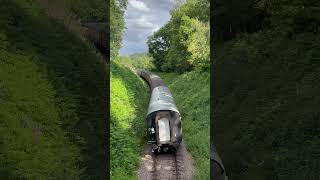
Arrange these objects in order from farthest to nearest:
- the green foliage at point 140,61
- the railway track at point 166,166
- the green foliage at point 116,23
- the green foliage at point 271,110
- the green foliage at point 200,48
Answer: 1. the green foliage at point 140,61
2. the green foliage at point 200,48
3. the green foliage at point 116,23
4. the railway track at point 166,166
5. the green foliage at point 271,110

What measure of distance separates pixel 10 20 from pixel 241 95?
40.1ft

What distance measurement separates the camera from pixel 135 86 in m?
37.4

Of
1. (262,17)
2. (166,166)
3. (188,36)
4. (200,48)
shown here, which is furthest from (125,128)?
(188,36)

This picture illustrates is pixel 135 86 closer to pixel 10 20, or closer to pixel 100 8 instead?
pixel 100 8

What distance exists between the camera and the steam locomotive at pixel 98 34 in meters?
26.8

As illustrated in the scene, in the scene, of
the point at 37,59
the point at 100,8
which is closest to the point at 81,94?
the point at 37,59

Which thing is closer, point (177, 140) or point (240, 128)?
point (240, 128)

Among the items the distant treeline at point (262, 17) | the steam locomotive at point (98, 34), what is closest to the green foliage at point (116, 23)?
the steam locomotive at point (98, 34)

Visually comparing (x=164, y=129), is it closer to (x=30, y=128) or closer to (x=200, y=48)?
(x=30, y=128)

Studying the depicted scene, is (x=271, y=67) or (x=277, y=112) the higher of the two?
(x=271, y=67)

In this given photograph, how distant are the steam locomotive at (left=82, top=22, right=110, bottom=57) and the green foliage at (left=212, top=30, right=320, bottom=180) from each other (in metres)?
7.90

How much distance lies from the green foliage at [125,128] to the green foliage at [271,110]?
165 inches

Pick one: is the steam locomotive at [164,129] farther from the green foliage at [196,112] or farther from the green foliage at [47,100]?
the green foliage at [47,100]

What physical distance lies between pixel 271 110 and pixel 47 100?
910 cm
